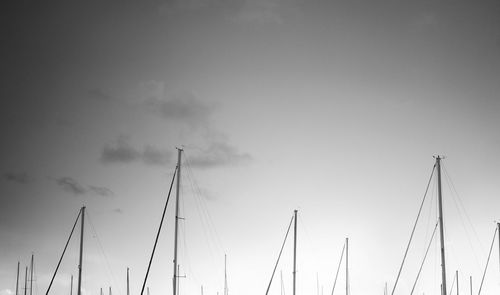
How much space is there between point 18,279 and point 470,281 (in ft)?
224

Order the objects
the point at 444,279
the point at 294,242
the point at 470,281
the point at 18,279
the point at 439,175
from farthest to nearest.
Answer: the point at 18,279
the point at 470,281
the point at 294,242
the point at 439,175
the point at 444,279

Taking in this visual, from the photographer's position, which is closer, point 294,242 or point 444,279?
point 444,279

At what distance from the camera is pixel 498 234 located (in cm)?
6538

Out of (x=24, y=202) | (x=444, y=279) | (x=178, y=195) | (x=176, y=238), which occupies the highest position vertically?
(x=24, y=202)

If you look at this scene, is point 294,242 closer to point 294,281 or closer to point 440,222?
point 294,281

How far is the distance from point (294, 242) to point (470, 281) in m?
36.7


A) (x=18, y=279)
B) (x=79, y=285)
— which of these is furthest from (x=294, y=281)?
(x=18, y=279)

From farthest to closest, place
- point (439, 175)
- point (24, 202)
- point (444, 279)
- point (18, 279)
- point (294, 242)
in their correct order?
point (18, 279)
point (24, 202)
point (294, 242)
point (439, 175)
point (444, 279)

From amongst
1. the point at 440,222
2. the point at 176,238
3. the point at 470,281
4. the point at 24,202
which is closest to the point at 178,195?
the point at 176,238

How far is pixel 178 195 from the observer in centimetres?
5128

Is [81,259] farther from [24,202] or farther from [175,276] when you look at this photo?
[24,202]

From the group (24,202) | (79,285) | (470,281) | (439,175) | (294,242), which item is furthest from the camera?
(470,281)

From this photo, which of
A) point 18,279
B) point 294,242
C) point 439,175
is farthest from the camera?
point 18,279

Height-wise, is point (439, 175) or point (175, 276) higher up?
point (439, 175)
